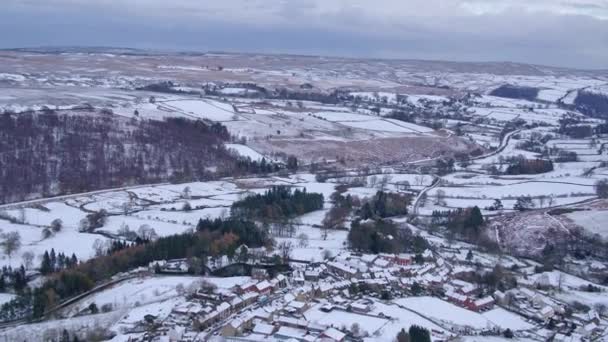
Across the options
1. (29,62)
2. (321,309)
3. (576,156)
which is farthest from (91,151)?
(29,62)

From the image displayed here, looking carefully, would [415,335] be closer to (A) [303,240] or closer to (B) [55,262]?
(A) [303,240]

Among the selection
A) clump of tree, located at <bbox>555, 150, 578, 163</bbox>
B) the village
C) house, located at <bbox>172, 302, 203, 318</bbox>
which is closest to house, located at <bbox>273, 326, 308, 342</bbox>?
the village

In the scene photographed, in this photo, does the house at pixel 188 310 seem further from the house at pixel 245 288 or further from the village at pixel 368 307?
the house at pixel 245 288

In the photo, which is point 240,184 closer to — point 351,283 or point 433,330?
point 351,283

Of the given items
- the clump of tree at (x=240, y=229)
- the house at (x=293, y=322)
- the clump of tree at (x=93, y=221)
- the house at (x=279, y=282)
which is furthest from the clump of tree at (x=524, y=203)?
the clump of tree at (x=93, y=221)

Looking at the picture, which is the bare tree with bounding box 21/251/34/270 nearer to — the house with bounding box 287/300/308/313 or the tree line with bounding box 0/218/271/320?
Result: the tree line with bounding box 0/218/271/320

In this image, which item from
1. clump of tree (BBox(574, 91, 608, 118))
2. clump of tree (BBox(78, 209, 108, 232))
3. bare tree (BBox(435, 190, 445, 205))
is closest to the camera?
clump of tree (BBox(78, 209, 108, 232))
